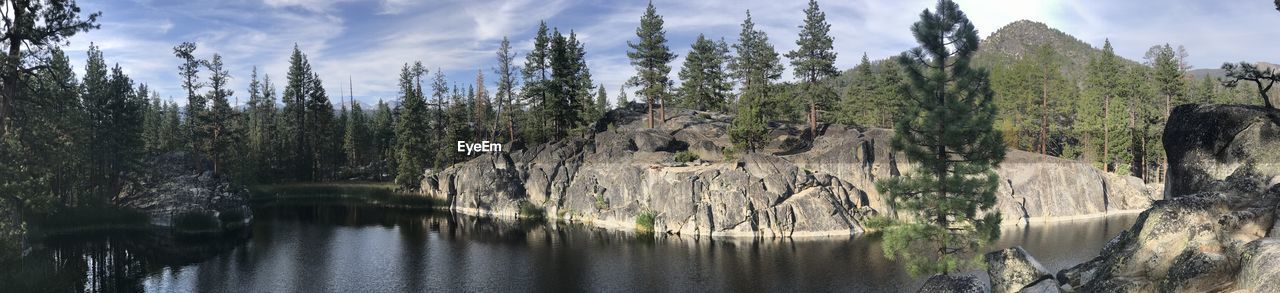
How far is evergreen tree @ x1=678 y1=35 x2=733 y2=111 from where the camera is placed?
77.4 metres

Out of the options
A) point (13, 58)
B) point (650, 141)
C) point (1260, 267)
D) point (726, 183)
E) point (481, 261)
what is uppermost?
point (13, 58)

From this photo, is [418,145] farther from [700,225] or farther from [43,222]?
[700,225]

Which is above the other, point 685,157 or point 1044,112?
point 1044,112

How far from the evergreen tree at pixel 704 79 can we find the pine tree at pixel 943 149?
4787cm

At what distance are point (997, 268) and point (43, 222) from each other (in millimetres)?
64296

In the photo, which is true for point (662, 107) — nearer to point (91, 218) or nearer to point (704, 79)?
point (704, 79)

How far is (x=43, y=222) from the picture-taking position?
4756 cm

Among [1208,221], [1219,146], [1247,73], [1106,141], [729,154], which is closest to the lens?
[1208,221]

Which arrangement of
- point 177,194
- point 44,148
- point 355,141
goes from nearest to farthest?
1. point 44,148
2. point 177,194
3. point 355,141

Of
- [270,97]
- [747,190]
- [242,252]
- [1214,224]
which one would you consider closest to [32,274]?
[242,252]

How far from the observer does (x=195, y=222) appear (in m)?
55.4

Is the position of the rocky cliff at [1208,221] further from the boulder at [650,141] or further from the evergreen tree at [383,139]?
the evergreen tree at [383,139]

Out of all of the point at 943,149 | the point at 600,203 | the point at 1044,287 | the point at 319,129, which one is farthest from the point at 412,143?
the point at 1044,287

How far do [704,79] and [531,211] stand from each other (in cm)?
2921
